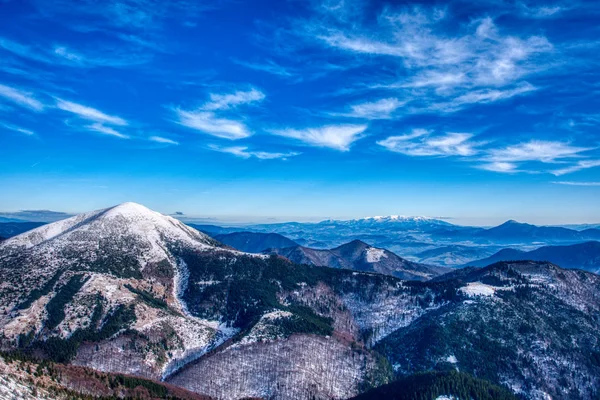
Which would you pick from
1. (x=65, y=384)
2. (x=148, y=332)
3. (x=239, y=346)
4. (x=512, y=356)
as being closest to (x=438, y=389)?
(x=239, y=346)

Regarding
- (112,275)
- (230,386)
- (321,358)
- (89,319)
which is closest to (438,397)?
(321,358)

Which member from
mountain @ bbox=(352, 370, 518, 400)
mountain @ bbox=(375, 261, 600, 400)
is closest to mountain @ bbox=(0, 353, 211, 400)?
mountain @ bbox=(352, 370, 518, 400)

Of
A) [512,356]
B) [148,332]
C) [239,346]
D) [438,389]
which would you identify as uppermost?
[148,332]

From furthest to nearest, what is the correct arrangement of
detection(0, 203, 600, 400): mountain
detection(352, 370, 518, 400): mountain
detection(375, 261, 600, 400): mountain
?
1. detection(375, 261, 600, 400): mountain
2. detection(0, 203, 600, 400): mountain
3. detection(352, 370, 518, 400): mountain

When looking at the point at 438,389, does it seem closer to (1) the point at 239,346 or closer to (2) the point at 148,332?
(1) the point at 239,346

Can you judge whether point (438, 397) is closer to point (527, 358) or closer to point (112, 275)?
point (527, 358)

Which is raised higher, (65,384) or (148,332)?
(65,384)

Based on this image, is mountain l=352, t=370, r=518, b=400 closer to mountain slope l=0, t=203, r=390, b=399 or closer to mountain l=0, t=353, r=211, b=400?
mountain slope l=0, t=203, r=390, b=399

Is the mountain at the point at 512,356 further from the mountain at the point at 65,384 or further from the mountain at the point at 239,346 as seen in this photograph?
the mountain at the point at 65,384

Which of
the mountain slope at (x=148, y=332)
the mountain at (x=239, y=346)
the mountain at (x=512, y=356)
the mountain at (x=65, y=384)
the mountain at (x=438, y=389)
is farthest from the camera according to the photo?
the mountain at (x=512, y=356)

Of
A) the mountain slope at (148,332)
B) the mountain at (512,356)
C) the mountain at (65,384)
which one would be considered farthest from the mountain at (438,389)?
the mountain at (65,384)

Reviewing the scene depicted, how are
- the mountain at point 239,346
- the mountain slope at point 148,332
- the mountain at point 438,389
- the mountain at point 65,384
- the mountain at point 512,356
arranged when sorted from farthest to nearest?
the mountain at point 512,356
the mountain slope at point 148,332
the mountain at point 239,346
the mountain at point 438,389
the mountain at point 65,384
